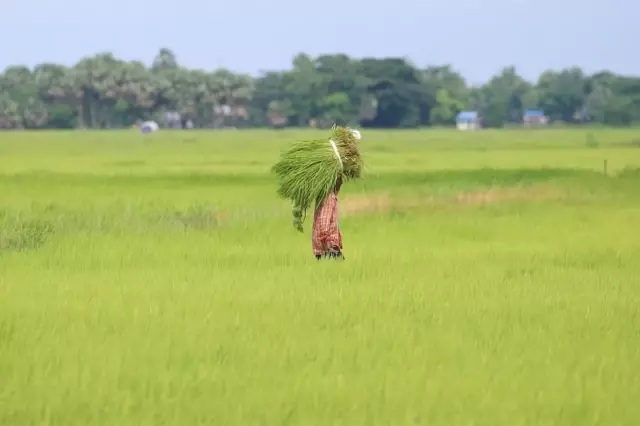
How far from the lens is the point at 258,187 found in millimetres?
22234

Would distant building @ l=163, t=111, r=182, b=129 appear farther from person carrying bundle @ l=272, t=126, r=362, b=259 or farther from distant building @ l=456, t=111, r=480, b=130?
person carrying bundle @ l=272, t=126, r=362, b=259

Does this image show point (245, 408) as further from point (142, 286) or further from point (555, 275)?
point (555, 275)

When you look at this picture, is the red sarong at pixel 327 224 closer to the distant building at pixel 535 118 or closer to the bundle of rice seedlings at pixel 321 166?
the bundle of rice seedlings at pixel 321 166

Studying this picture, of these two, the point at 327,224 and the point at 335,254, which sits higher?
the point at 327,224

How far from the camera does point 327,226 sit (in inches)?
369

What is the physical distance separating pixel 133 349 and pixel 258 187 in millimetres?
16321

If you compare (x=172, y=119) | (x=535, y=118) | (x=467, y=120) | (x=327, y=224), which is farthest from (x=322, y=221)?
(x=535, y=118)

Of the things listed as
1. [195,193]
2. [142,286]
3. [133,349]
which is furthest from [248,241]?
[195,193]

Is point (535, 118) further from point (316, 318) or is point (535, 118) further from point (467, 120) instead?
point (316, 318)

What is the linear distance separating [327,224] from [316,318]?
2549 mm

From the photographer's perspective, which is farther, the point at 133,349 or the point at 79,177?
the point at 79,177

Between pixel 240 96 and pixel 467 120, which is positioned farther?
pixel 467 120

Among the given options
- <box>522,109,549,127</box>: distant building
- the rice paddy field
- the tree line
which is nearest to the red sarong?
the rice paddy field

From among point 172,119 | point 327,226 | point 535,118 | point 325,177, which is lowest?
point 535,118
